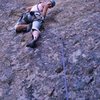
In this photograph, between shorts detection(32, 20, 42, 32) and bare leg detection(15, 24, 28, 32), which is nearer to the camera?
shorts detection(32, 20, 42, 32)

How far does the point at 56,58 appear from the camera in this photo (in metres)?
6.89

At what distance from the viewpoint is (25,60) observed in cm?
723

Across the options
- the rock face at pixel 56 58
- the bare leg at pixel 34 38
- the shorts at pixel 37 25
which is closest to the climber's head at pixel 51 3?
the rock face at pixel 56 58

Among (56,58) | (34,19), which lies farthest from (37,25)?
(56,58)

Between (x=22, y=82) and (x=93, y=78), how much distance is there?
1609mm

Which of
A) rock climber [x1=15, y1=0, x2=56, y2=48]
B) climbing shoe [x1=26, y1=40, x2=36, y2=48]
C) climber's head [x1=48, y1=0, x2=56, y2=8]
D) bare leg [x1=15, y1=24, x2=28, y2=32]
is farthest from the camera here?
climber's head [x1=48, y1=0, x2=56, y2=8]

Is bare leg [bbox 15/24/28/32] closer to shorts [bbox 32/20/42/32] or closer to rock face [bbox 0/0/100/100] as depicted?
rock face [bbox 0/0/100/100]

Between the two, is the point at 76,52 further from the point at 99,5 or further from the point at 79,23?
the point at 99,5

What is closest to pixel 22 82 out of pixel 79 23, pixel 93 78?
pixel 93 78

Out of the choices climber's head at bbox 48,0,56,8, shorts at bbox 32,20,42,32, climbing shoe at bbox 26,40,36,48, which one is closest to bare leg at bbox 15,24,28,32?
shorts at bbox 32,20,42,32

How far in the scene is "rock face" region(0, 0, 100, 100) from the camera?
6.11m

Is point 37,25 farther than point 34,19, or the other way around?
point 34,19

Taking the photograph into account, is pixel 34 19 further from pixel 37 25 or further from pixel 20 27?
pixel 20 27

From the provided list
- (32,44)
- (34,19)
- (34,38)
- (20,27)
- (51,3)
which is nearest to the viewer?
(32,44)
